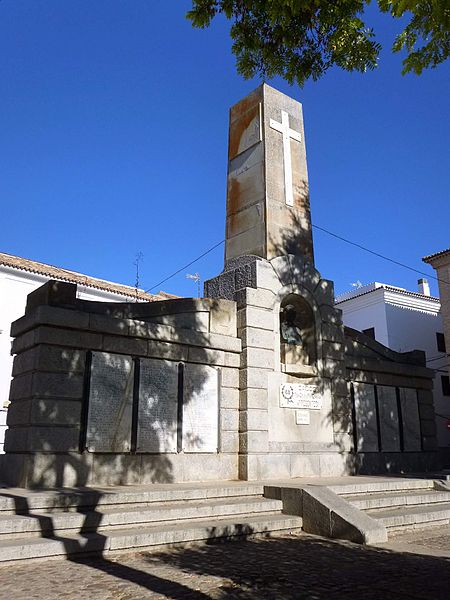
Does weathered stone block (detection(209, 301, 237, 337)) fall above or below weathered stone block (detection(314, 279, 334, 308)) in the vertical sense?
below

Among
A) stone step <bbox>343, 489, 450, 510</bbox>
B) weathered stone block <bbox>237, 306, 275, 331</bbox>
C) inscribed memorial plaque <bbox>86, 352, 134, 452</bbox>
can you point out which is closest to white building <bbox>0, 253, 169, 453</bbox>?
weathered stone block <bbox>237, 306, 275, 331</bbox>

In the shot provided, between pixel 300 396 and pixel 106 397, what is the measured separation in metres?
4.31

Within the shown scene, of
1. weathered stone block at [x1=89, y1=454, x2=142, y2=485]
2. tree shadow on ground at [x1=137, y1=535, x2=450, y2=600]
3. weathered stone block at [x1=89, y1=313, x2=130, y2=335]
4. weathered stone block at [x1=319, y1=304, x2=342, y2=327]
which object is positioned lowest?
tree shadow on ground at [x1=137, y1=535, x2=450, y2=600]

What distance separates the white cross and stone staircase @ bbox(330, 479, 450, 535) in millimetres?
6578

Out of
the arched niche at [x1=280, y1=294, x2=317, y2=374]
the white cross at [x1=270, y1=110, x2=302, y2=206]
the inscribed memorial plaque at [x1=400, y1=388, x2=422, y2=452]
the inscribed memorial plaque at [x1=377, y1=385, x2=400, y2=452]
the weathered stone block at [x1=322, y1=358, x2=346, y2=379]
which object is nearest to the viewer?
the arched niche at [x1=280, y1=294, x2=317, y2=374]

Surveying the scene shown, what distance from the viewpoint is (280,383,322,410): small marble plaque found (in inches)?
446

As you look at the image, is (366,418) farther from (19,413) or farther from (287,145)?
(19,413)

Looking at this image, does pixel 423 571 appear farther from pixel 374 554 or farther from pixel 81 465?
pixel 81 465

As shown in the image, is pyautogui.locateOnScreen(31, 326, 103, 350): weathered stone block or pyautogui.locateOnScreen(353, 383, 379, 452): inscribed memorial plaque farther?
pyautogui.locateOnScreen(353, 383, 379, 452): inscribed memorial plaque

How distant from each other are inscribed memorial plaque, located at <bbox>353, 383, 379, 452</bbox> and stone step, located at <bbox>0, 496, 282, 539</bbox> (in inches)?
197

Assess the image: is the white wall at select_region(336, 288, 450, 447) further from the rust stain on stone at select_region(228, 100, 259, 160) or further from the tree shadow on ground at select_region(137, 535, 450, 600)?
the tree shadow on ground at select_region(137, 535, 450, 600)

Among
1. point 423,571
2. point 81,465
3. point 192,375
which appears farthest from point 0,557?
point 192,375

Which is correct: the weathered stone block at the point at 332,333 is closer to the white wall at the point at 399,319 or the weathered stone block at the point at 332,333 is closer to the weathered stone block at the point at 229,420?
the weathered stone block at the point at 229,420

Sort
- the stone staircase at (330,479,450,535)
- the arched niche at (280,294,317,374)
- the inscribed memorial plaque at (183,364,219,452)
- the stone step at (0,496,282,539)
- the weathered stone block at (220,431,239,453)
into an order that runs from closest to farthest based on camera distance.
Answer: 1. the stone step at (0,496,282,539)
2. the stone staircase at (330,479,450,535)
3. the inscribed memorial plaque at (183,364,219,452)
4. the weathered stone block at (220,431,239,453)
5. the arched niche at (280,294,317,374)
